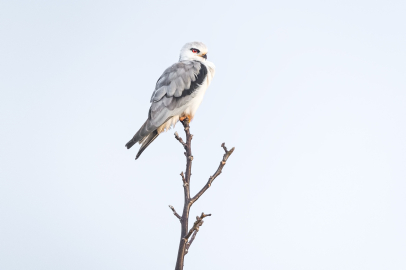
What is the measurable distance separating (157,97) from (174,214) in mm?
3049

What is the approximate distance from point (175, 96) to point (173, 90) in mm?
90

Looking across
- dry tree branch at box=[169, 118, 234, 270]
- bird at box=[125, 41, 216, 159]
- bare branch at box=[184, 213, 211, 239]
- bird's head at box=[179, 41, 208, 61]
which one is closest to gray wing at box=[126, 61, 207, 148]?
bird at box=[125, 41, 216, 159]

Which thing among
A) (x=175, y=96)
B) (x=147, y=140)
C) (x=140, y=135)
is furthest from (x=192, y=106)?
(x=140, y=135)

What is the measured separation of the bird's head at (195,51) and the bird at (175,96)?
41 centimetres

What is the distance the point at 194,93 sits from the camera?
6363 mm

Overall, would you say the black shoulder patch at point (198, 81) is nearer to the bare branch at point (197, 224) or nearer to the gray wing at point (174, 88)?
the gray wing at point (174, 88)

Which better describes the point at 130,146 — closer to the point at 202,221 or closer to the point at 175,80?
the point at 175,80

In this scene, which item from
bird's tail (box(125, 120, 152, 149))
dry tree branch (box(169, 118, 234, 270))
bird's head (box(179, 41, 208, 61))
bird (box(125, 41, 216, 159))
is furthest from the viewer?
bird's head (box(179, 41, 208, 61))

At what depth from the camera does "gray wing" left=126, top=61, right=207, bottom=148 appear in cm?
585

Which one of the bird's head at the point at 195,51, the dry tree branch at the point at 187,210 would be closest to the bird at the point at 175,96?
the bird's head at the point at 195,51

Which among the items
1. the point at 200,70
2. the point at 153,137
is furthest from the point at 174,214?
the point at 200,70

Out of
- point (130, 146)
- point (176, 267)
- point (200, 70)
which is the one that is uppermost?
point (200, 70)

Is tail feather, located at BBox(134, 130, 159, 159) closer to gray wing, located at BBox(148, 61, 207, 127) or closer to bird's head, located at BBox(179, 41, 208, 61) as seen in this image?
gray wing, located at BBox(148, 61, 207, 127)

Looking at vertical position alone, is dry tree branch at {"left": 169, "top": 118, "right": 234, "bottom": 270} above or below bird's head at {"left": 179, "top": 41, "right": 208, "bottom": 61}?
below
